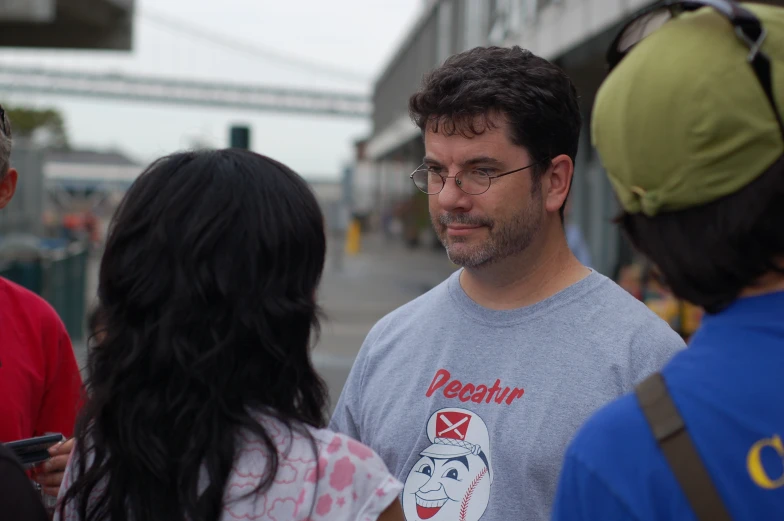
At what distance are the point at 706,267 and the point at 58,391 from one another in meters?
1.82

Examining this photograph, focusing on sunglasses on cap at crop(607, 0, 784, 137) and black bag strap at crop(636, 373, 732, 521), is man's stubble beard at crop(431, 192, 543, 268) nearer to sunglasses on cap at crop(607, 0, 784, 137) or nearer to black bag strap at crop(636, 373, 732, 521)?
sunglasses on cap at crop(607, 0, 784, 137)

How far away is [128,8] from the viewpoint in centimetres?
1020

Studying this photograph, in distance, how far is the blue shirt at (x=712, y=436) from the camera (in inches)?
42.4

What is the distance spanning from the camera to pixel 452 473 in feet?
6.89

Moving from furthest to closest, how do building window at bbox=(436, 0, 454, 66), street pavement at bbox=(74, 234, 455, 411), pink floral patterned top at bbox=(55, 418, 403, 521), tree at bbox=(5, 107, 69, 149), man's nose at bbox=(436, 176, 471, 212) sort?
tree at bbox=(5, 107, 69, 149) → building window at bbox=(436, 0, 454, 66) → street pavement at bbox=(74, 234, 455, 411) → man's nose at bbox=(436, 176, 471, 212) → pink floral patterned top at bbox=(55, 418, 403, 521)

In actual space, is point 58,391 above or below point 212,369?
below

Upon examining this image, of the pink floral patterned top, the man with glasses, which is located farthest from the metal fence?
the pink floral patterned top

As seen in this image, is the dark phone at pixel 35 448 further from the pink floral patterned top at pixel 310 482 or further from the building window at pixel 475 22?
the building window at pixel 475 22

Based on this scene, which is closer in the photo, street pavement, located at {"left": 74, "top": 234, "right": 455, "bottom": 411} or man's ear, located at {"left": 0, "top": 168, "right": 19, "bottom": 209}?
man's ear, located at {"left": 0, "top": 168, "right": 19, "bottom": 209}

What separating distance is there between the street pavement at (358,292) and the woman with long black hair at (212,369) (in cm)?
23

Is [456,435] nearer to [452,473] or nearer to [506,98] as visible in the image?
[452,473]

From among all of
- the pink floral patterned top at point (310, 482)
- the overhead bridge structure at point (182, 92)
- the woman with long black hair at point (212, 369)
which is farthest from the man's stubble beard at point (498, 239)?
the overhead bridge structure at point (182, 92)

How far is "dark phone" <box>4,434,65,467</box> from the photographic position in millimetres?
1720

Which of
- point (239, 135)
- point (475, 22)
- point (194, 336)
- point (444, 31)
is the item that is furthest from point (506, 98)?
point (444, 31)
